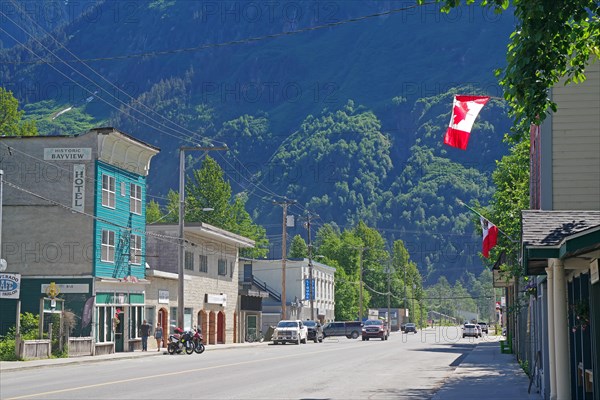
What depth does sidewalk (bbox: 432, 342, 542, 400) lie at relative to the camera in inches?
936

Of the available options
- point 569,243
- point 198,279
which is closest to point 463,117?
point 569,243

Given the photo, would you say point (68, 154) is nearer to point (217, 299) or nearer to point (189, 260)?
point (189, 260)

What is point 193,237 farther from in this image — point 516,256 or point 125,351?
point 516,256

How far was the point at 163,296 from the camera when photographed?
209 feet

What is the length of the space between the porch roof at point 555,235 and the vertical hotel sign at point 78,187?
37239 millimetres

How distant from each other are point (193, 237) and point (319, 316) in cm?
5538

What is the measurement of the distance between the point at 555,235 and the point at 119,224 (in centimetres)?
4361

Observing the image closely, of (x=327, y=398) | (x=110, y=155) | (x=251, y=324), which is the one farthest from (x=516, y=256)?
(x=251, y=324)

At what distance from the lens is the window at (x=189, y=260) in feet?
226

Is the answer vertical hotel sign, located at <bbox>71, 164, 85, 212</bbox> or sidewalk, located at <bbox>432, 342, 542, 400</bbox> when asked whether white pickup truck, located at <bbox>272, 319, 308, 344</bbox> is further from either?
sidewalk, located at <bbox>432, 342, 542, 400</bbox>

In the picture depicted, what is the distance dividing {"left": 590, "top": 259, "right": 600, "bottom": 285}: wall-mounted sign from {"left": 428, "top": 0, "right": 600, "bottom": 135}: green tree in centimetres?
255

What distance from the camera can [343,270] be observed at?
142125mm

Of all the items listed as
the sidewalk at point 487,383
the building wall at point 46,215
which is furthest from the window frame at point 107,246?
the sidewalk at point 487,383

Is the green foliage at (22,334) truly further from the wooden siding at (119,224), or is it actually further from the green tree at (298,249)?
the green tree at (298,249)
